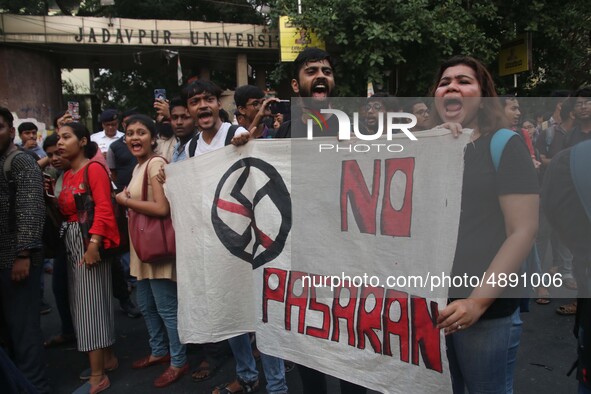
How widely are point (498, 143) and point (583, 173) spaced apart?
1.22ft

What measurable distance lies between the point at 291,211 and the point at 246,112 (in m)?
1.74

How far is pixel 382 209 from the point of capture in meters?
1.90

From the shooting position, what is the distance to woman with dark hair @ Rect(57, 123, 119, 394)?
2926 mm

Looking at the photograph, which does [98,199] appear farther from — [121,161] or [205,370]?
[121,161]

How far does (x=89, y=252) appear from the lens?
2867 millimetres

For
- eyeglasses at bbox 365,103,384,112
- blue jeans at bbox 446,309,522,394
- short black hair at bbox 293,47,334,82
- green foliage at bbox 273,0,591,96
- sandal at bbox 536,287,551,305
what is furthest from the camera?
green foliage at bbox 273,0,591,96

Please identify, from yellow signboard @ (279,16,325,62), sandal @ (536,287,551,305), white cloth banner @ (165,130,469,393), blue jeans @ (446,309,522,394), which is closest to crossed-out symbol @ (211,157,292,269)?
white cloth banner @ (165,130,469,393)

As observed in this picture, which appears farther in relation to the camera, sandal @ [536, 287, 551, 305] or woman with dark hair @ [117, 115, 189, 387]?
sandal @ [536, 287, 551, 305]

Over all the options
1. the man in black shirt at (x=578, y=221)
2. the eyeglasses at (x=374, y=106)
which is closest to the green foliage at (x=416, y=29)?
the eyeglasses at (x=374, y=106)

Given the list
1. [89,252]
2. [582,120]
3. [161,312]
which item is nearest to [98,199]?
[89,252]

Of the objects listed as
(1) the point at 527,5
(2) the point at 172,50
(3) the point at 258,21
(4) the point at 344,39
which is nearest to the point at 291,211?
(4) the point at 344,39

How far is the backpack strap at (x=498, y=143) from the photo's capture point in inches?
59.9

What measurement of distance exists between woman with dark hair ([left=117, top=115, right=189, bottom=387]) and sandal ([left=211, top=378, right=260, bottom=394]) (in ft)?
1.30

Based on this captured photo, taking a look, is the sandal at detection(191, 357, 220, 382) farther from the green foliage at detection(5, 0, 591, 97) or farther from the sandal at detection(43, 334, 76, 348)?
the green foliage at detection(5, 0, 591, 97)
